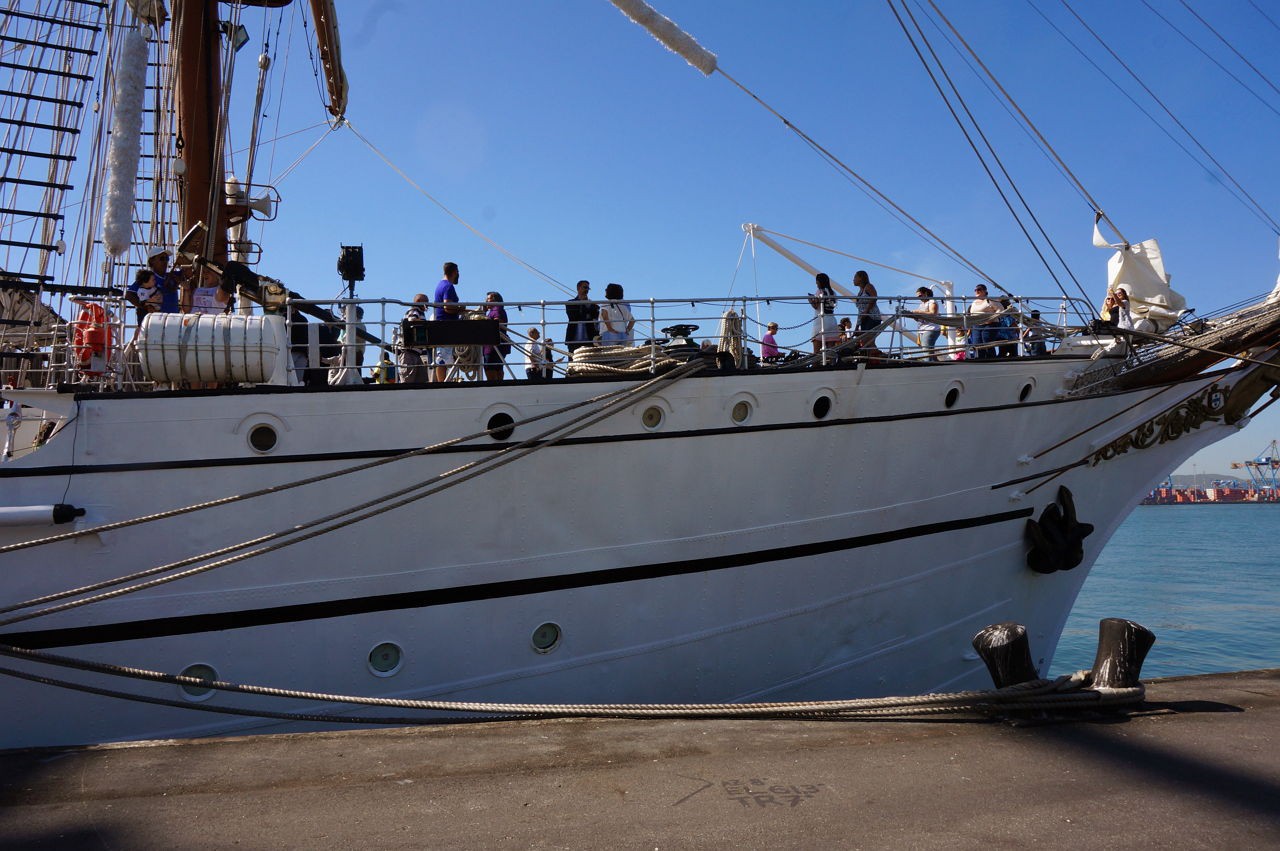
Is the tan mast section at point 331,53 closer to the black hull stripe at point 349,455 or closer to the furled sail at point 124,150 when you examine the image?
the furled sail at point 124,150

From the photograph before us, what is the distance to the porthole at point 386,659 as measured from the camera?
6.36 metres

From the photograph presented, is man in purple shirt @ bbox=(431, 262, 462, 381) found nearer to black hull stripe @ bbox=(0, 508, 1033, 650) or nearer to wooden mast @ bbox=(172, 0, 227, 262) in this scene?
black hull stripe @ bbox=(0, 508, 1033, 650)

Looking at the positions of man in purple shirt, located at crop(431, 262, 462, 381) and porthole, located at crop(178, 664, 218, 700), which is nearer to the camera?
porthole, located at crop(178, 664, 218, 700)

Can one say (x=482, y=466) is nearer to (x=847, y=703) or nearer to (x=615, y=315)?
(x=615, y=315)

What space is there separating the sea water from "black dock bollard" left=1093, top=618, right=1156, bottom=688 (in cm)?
794

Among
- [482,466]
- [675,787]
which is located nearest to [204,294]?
[482,466]

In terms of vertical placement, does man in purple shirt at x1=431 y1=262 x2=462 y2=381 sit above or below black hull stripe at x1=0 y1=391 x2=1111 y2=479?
above

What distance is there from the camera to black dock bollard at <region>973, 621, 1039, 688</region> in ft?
17.1

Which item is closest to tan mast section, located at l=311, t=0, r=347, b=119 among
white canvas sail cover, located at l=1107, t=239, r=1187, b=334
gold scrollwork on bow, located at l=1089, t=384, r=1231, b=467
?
white canvas sail cover, located at l=1107, t=239, r=1187, b=334

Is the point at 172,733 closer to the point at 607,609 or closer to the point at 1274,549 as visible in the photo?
the point at 607,609

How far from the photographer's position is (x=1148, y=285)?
920 centimetres

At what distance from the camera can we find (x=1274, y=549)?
46188mm

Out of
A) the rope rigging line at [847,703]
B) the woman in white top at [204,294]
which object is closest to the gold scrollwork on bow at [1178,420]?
the rope rigging line at [847,703]

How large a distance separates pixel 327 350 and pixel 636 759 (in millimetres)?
6071
